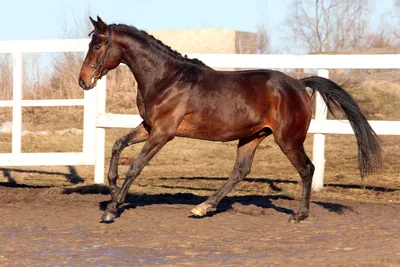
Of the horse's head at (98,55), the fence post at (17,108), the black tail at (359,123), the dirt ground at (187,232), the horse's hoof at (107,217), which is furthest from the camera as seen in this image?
the fence post at (17,108)

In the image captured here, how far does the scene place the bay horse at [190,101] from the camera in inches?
288

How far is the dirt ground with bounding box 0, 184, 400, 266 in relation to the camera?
5520 mm

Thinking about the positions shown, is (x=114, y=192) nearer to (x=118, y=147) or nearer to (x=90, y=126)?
(x=118, y=147)

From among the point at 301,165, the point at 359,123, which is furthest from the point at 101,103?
the point at 359,123

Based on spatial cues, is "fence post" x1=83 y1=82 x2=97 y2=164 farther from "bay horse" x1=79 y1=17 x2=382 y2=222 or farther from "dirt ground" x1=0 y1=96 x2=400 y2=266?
"bay horse" x1=79 y1=17 x2=382 y2=222

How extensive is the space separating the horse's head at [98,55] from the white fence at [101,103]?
2.43 m

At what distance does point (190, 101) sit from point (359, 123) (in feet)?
6.19

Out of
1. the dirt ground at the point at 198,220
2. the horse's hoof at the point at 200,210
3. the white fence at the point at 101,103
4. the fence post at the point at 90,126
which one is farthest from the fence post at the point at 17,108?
the horse's hoof at the point at 200,210

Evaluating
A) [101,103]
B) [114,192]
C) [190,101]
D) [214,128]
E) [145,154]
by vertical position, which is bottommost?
[114,192]

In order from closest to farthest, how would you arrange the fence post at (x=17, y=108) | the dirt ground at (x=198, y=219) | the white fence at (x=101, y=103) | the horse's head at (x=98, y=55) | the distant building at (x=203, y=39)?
the dirt ground at (x=198, y=219), the horse's head at (x=98, y=55), the white fence at (x=101, y=103), the fence post at (x=17, y=108), the distant building at (x=203, y=39)

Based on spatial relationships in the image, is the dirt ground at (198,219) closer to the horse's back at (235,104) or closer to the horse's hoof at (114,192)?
the horse's hoof at (114,192)

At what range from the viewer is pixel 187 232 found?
6.72m

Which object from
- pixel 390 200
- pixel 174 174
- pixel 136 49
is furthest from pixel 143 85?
pixel 174 174

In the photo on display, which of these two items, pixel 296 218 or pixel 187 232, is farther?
pixel 296 218
